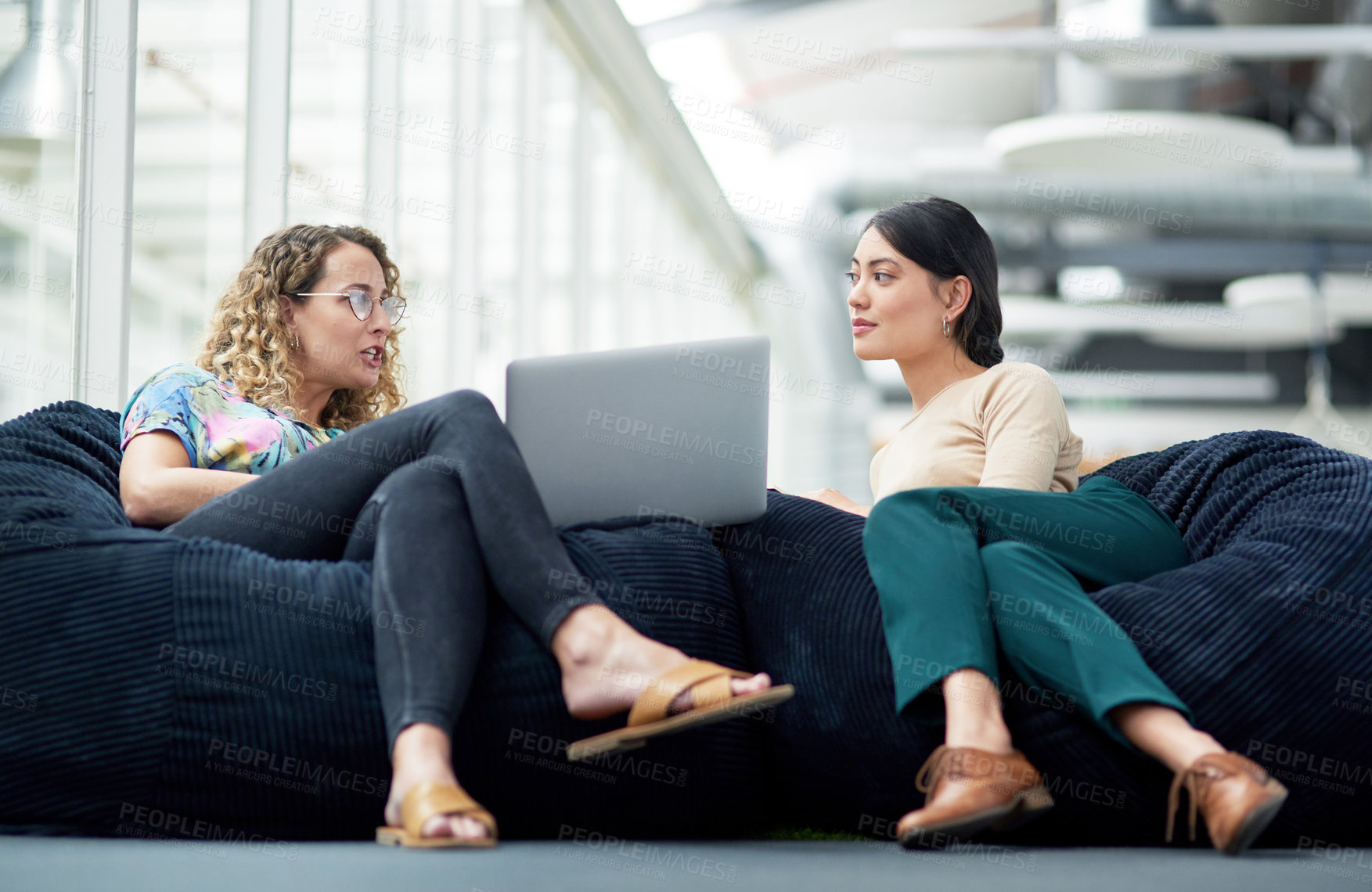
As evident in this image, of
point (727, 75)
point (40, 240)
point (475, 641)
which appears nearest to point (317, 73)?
point (40, 240)

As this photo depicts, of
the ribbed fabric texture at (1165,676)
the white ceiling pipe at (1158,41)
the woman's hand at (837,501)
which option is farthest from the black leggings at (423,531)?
the white ceiling pipe at (1158,41)

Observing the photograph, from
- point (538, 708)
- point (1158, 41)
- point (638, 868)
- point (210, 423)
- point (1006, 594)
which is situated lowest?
point (638, 868)

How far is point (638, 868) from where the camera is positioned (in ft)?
4.56

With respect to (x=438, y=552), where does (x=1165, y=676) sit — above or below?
below

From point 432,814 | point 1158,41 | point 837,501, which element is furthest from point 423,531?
point 1158,41

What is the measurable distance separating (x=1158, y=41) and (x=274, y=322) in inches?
171

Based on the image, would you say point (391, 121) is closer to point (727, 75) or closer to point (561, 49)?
point (561, 49)

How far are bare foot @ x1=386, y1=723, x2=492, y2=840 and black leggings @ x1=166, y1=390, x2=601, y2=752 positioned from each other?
0.8 inches

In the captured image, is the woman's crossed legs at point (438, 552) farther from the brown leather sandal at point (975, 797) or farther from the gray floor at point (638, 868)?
the brown leather sandal at point (975, 797)

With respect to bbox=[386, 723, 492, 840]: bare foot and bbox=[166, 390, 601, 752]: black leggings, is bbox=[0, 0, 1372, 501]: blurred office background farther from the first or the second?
bbox=[386, 723, 492, 840]: bare foot

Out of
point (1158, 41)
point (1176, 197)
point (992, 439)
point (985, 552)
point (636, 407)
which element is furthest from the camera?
point (1176, 197)

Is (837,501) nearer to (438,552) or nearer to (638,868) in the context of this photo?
(438,552)

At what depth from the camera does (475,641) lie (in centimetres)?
157

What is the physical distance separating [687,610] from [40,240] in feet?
5.66
